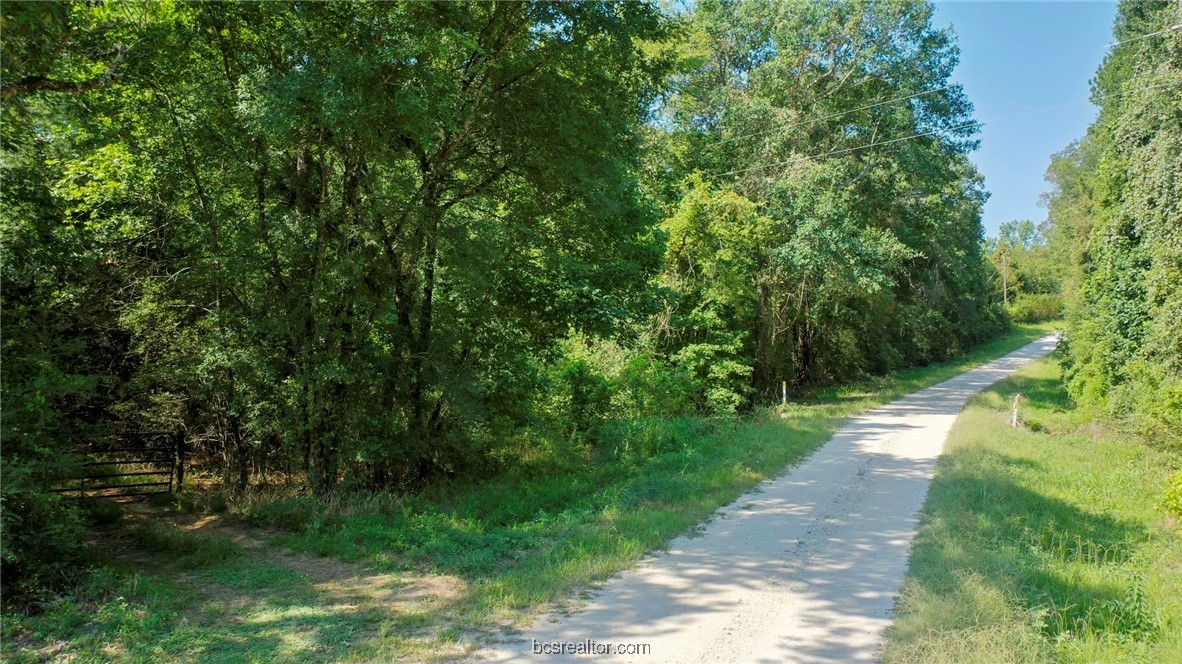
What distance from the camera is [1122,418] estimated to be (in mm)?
17031

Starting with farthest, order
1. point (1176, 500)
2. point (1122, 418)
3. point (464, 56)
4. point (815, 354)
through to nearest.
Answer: point (815, 354)
point (1122, 418)
point (1176, 500)
point (464, 56)

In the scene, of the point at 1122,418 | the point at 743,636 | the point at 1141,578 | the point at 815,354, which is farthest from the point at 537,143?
the point at 815,354

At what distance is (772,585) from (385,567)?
155 inches

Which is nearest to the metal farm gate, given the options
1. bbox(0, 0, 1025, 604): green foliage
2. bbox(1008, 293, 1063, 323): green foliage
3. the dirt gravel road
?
bbox(0, 0, 1025, 604): green foliage

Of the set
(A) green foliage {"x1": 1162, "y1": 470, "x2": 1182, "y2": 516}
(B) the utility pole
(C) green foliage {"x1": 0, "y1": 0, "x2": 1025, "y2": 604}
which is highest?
(B) the utility pole

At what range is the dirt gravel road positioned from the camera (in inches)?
181

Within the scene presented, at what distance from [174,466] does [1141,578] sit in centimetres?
1331

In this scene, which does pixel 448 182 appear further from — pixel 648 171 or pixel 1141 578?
pixel 648 171

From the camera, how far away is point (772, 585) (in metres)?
5.76

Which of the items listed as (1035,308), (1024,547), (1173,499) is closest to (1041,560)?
(1024,547)

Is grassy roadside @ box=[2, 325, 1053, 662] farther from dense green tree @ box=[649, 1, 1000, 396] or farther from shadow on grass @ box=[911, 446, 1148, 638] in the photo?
dense green tree @ box=[649, 1, 1000, 396]

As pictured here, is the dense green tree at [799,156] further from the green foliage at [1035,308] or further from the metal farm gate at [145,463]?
the green foliage at [1035,308]

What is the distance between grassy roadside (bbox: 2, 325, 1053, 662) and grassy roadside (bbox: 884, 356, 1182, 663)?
2650mm

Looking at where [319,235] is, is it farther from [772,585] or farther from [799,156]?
[799,156]
